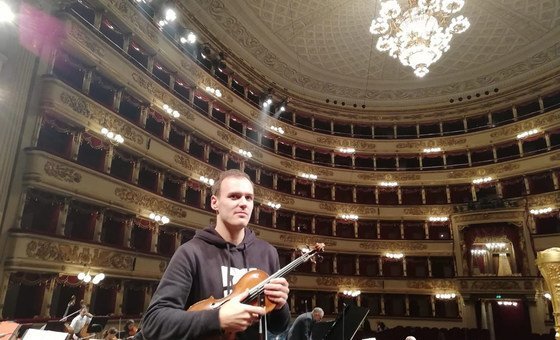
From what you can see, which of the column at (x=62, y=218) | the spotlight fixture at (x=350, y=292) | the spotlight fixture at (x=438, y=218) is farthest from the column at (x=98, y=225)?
the spotlight fixture at (x=438, y=218)

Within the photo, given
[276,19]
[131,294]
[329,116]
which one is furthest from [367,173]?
[131,294]

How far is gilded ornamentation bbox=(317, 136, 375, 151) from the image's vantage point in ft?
94.2

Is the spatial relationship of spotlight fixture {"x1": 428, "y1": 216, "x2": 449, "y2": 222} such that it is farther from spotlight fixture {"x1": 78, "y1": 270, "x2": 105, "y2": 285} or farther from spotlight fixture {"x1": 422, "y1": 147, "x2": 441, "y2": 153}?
spotlight fixture {"x1": 78, "y1": 270, "x2": 105, "y2": 285}

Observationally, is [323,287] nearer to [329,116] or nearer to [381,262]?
[381,262]

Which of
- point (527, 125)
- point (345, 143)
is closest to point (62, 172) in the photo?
point (345, 143)

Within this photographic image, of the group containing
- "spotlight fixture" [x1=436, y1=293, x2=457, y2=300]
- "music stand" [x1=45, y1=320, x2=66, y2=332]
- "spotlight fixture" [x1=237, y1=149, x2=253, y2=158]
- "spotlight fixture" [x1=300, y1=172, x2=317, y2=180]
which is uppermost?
"spotlight fixture" [x1=237, y1=149, x2=253, y2=158]

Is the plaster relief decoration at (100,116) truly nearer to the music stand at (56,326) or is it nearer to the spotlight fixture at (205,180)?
the spotlight fixture at (205,180)

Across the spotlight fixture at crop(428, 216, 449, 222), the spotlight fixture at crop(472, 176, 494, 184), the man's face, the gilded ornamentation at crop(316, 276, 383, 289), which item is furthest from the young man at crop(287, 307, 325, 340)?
the spotlight fixture at crop(472, 176, 494, 184)

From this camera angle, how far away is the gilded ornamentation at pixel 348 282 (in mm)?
24902

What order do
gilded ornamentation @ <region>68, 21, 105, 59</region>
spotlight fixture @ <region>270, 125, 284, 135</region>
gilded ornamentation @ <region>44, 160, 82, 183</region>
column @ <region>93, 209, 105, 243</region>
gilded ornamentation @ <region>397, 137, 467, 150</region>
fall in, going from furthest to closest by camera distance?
gilded ornamentation @ <region>397, 137, 467, 150</region> → spotlight fixture @ <region>270, 125, 284, 135</region> → column @ <region>93, 209, 105, 243</region> → gilded ornamentation @ <region>68, 21, 105, 59</region> → gilded ornamentation @ <region>44, 160, 82, 183</region>

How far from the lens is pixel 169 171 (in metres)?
17.9

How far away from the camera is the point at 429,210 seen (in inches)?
1058

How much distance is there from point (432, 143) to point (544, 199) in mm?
8352

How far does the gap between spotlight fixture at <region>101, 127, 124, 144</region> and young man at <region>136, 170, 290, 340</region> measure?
13603mm
